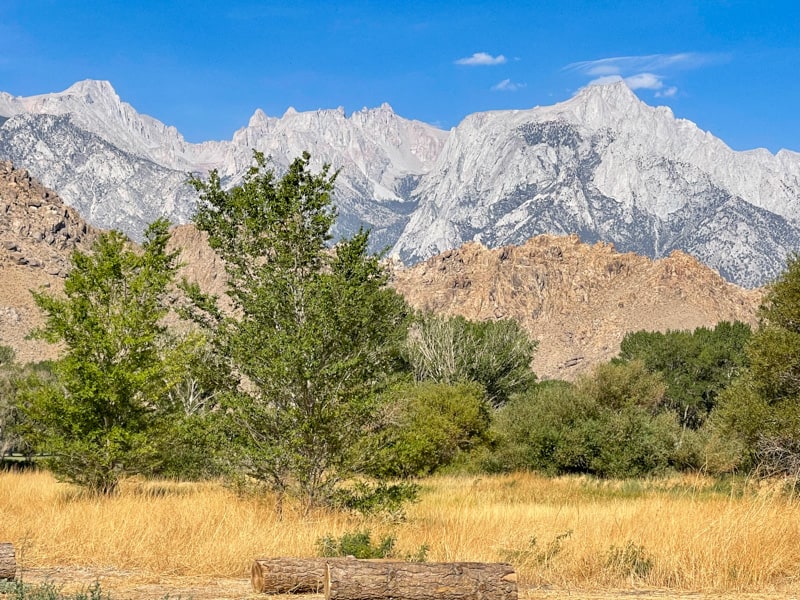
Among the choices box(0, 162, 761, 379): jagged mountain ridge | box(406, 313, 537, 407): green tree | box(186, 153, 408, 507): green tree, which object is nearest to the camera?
box(186, 153, 408, 507): green tree

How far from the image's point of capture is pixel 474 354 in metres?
57.6

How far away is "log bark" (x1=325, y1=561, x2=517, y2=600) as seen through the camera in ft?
26.8

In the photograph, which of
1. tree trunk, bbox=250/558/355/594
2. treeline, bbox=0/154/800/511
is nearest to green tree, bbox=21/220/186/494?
treeline, bbox=0/154/800/511

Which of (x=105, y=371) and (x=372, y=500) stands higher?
(x=105, y=371)

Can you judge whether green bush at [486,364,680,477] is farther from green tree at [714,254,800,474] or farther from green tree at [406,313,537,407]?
green tree at [406,313,537,407]

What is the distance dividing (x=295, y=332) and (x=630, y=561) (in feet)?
23.4

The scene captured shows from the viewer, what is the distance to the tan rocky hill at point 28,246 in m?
108

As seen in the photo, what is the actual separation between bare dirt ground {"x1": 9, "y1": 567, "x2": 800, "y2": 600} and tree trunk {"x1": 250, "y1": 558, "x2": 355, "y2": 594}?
0.37 ft

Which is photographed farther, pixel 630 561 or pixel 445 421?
pixel 445 421

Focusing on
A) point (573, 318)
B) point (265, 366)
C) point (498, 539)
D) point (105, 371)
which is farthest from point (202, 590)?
point (573, 318)

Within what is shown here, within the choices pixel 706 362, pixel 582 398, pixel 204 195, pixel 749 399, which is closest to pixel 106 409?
pixel 204 195

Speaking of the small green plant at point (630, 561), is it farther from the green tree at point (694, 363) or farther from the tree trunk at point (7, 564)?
the green tree at point (694, 363)

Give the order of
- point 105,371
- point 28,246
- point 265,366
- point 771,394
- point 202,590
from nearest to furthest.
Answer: point 202,590, point 265,366, point 105,371, point 771,394, point 28,246

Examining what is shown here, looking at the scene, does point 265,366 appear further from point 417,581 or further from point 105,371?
point 417,581
